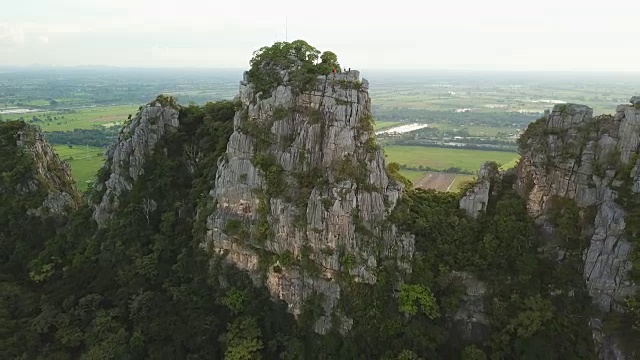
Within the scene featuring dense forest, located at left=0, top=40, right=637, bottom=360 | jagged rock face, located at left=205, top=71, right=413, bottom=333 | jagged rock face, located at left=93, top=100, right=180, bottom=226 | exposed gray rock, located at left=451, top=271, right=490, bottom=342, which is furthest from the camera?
jagged rock face, located at left=93, top=100, right=180, bottom=226

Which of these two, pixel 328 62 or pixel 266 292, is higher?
pixel 328 62

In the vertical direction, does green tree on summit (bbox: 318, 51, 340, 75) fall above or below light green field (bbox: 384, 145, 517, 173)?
above

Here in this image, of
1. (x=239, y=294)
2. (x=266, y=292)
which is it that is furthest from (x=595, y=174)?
(x=239, y=294)

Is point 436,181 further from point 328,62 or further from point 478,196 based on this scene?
point 328,62

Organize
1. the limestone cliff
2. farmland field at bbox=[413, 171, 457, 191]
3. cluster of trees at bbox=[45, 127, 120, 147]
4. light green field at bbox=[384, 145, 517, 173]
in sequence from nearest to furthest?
the limestone cliff
farmland field at bbox=[413, 171, 457, 191]
light green field at bbox=[384, 145, 517, 173]
cluster of trees at bbox=[45, 127, 120, 147]

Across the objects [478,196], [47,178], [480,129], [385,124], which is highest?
[385,124]

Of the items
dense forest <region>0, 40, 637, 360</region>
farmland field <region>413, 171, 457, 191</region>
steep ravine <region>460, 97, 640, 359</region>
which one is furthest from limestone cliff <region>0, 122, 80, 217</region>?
farmland field <region>413, 171, 457, 191</region>

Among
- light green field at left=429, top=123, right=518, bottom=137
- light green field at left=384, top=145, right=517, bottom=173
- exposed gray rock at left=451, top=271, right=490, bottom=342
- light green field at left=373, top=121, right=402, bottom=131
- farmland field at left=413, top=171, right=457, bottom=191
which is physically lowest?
exposed gray rock at left=451, top=271, right=490, bottom=342

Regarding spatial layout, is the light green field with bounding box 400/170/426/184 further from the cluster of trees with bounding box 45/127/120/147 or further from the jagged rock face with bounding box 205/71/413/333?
the cluster of trees with bounding box 45/127/120/147
